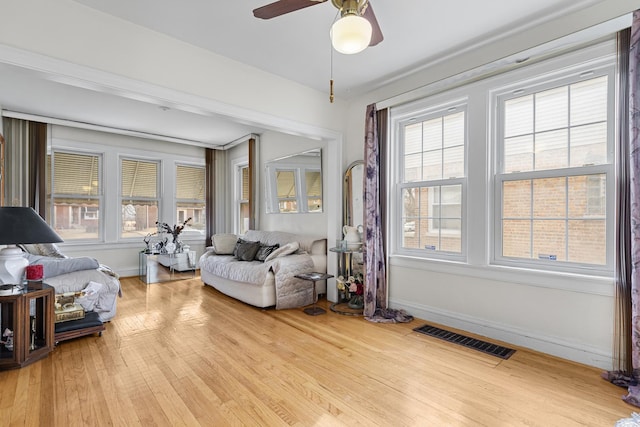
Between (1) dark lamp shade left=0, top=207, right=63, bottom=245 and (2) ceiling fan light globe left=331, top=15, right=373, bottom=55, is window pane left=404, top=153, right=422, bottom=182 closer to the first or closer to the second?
(2) ceiling fan light globe left=331, top=15, right=373, bottom=55

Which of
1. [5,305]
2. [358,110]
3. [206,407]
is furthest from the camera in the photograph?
[358,110]

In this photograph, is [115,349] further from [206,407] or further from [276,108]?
[276,108]

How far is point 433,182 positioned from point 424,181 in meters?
0.12

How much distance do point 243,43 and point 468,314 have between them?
3.36m

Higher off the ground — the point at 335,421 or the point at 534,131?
the point at 534,131

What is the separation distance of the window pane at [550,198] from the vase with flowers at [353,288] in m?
2.03

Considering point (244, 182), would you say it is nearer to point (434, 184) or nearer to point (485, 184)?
point (434, 184)

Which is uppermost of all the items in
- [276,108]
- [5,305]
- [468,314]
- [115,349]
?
[276,108]

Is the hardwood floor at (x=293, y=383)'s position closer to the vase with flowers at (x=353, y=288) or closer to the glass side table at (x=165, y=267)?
the vase with flowers at (x=353, y=288)

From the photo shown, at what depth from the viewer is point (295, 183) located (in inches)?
203

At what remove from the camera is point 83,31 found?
2391 millimetres

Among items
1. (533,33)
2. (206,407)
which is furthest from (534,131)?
(206,407)

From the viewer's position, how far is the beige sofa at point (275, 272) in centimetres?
393

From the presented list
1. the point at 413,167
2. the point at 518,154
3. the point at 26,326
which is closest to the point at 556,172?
the point at 518,154
